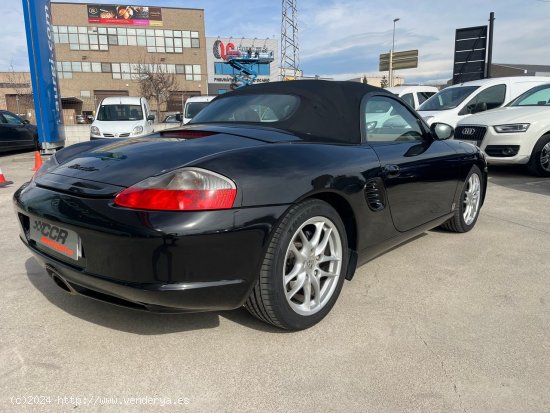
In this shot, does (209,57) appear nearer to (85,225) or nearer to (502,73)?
(502,73)

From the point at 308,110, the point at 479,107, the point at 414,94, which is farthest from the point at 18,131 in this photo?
the point at 308,110

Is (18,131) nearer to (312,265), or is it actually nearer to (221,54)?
(312,265)

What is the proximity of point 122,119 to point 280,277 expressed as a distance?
38.7 ft

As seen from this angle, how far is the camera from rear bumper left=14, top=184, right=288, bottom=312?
1766mm

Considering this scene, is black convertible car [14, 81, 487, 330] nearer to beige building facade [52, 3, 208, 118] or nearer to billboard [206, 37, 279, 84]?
beige building facade [52, 3, 208, 118]

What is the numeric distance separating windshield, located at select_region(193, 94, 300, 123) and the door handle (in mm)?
728

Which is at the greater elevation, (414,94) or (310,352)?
(414,94)

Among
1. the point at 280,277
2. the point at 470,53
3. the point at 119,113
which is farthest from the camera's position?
the point at 470,53

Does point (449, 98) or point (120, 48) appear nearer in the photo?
point (449, 98)

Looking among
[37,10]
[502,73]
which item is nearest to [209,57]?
[502,73]

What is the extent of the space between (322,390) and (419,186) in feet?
5.83

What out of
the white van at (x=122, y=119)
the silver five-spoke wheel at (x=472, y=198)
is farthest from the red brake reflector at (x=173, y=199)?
the white van at (x=122, y=119)

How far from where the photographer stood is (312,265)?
2.32m

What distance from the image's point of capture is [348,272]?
255 centimetres
